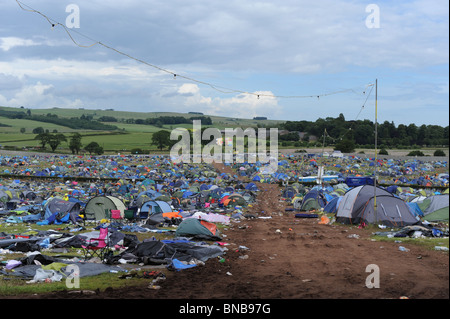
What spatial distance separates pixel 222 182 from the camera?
47.2 meters

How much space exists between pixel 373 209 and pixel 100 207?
13.8 m

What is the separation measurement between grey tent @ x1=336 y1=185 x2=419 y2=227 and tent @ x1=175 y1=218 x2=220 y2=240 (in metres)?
6.61

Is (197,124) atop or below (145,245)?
atop

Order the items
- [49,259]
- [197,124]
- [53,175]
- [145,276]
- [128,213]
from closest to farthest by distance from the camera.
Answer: [145,276] → [49,259] → [128,213] → [53,175] → [197,124]

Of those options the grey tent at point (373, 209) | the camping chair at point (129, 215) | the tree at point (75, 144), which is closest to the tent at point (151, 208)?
the camping chair at point (129, 215)

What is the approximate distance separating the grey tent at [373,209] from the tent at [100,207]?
11579 millimetres

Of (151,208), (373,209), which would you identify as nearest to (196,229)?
(151,208)

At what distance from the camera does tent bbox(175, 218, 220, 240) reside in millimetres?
16444

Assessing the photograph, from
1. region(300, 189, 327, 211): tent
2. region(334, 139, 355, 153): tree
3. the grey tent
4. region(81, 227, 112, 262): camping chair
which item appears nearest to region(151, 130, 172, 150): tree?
region(334, 139, 355, 153): tree

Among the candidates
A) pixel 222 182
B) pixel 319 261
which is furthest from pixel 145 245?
pixel 222 182

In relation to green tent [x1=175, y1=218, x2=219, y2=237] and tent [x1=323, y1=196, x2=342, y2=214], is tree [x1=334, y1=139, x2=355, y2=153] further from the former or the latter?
green tent [x1=175, y1=218, x2=219, y2=237]

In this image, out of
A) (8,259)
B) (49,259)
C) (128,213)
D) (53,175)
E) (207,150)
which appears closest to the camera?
(49,259)
